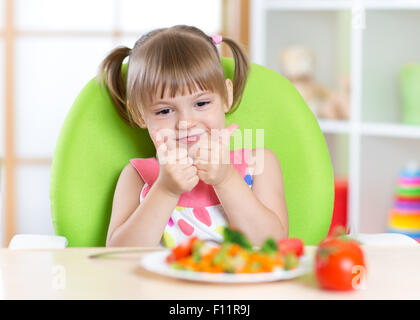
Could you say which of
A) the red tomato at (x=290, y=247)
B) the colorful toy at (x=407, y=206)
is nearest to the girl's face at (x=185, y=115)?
the red tomato at (x=290, y=247)

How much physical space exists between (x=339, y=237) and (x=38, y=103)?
2.69 metres

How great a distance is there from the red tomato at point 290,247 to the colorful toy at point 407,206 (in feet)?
6.07

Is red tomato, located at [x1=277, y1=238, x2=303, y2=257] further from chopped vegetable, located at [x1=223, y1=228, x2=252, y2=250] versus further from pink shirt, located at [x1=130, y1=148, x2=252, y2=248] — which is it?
pink shirt, located at [x1=130, y1=148, x2=252, y2=248]

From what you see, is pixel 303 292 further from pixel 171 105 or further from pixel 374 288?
pixel 171 105

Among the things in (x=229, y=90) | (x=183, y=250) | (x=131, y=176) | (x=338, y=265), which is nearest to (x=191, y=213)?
(x=131, y=176)

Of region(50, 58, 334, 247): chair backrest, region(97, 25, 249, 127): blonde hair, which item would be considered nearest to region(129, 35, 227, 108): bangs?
region(97, 25, 249, 127): blonde hair

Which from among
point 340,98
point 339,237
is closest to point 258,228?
point 339,237

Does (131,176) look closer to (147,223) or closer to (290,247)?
(147,223)

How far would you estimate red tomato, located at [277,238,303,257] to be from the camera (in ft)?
2.43

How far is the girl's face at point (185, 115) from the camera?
1222 mm

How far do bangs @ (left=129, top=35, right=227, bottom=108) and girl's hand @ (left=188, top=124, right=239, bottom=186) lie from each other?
119 mm

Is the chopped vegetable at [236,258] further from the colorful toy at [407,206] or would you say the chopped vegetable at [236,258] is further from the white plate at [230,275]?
the colorful toy at [407,206]

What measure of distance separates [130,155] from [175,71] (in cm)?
22

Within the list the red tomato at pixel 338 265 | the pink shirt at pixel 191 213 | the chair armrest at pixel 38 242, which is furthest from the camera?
the pink shirt at pixel 191 213
